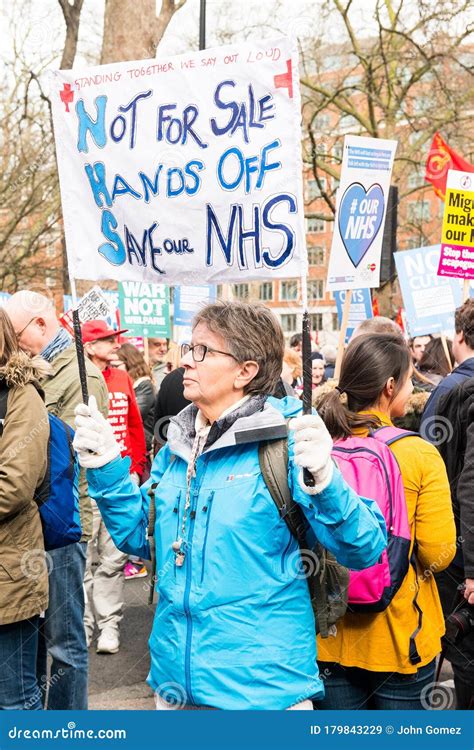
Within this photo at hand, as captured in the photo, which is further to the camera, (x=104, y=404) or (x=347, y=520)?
(x=104, y=404)

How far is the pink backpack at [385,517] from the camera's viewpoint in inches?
105

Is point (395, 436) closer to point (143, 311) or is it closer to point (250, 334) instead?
point (250, 334)

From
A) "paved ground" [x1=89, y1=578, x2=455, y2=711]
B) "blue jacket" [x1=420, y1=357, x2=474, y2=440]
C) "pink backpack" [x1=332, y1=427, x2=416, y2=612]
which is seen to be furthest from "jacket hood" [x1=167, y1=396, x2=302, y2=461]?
"paved ground" [x1=89, y1=578, x2=455, y2=711]

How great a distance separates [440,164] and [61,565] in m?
6.24

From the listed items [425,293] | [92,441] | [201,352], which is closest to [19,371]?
[92,441]

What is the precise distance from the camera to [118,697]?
476 cm

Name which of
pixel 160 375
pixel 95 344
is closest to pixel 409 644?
pixel 95 344

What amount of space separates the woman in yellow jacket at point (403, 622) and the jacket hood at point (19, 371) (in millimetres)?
1115

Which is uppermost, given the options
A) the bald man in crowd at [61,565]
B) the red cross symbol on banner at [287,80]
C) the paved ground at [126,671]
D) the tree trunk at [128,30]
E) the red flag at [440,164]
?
the tree trunk at [128,30]

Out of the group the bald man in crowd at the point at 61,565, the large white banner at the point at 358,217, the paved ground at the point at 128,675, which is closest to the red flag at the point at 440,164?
the large white banner at the point at 358,217

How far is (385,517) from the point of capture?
2.71m

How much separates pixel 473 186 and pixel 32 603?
495cm

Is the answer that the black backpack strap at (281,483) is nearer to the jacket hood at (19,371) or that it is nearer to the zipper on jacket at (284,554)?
the zipper on jacket at (284,554)

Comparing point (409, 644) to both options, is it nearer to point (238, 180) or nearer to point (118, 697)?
point (238, 180)
